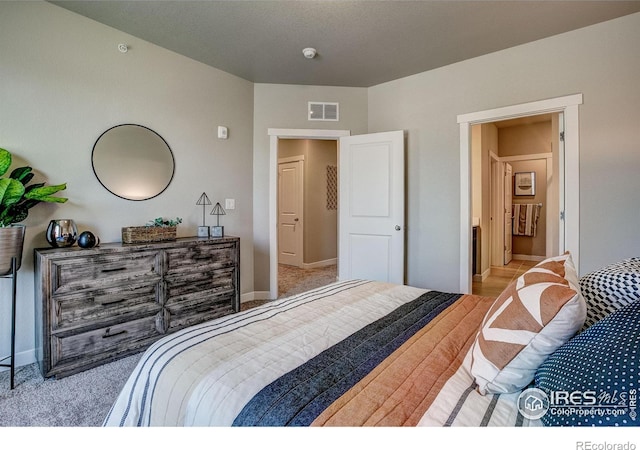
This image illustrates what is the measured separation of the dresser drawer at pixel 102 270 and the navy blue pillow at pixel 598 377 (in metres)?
2.54

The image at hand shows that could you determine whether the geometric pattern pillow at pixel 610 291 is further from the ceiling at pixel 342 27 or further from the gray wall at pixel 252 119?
the ceiling at pixel 342 27

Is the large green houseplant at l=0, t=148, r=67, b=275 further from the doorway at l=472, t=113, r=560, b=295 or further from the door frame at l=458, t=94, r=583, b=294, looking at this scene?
the doorway at l=472, t=113, r=560, b=295

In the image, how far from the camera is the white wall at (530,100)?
2623 mm

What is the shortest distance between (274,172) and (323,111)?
3.19ft

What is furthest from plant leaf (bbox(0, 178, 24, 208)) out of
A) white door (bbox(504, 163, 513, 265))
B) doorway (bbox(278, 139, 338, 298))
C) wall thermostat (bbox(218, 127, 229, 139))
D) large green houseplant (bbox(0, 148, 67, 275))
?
white door (bbox(504, 163, 513, 265))

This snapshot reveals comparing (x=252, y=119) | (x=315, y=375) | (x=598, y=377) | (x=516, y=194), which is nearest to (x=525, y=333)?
(x=598, y=377)

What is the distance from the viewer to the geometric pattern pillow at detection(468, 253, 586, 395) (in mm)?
806

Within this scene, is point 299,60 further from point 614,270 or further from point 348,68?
point 614,270

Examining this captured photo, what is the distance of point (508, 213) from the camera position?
669 cm

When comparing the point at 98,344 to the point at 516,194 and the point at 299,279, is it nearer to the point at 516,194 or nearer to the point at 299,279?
the point at 299,279

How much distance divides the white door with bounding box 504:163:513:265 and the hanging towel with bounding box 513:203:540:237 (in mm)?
112

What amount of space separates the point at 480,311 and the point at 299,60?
2925 mm

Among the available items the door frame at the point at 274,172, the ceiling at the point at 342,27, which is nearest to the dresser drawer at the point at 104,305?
the door frame at the point at 274,172
